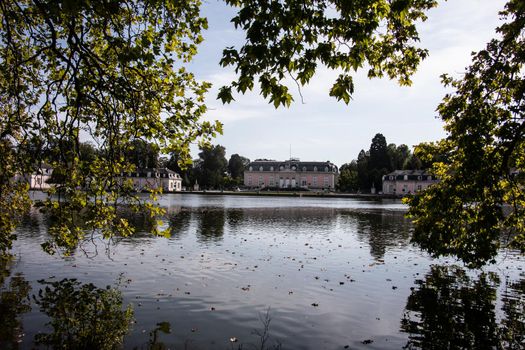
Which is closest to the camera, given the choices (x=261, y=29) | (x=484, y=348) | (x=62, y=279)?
(x=261, y=29)

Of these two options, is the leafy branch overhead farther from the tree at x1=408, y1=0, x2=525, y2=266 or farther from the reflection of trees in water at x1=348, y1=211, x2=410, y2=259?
the reflection of trees in water at x1=348, y1=211, x2=410, y2=259

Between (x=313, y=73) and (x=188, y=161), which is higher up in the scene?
(x=313, y=73)

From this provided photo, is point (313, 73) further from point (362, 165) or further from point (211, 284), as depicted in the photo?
point (362, 165)

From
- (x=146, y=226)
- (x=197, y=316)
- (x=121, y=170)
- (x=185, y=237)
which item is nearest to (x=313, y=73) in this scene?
(x=121, y=170)

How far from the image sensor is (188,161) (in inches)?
354

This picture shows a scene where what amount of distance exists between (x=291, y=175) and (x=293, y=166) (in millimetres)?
3423

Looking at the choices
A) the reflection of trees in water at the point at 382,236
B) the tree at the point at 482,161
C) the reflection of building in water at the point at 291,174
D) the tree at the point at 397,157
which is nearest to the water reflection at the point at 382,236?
the reflection of trees in water at the point at 382,236

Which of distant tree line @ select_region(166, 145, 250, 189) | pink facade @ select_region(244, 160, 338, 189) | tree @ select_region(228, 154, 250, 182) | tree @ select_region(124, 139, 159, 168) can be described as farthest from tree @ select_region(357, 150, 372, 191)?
tree @ select_region(124, 139, 159, 168)

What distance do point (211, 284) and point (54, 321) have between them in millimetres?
4902

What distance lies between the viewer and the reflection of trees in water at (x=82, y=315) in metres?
8.04

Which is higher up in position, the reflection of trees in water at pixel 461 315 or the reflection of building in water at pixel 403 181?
the reflection of building in water at pixel 403 181

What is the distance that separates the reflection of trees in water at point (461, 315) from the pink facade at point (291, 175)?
134605 mm

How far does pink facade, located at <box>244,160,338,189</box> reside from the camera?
14888 cm

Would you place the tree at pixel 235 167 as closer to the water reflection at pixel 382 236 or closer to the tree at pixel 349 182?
the tree at pixel 349 182
